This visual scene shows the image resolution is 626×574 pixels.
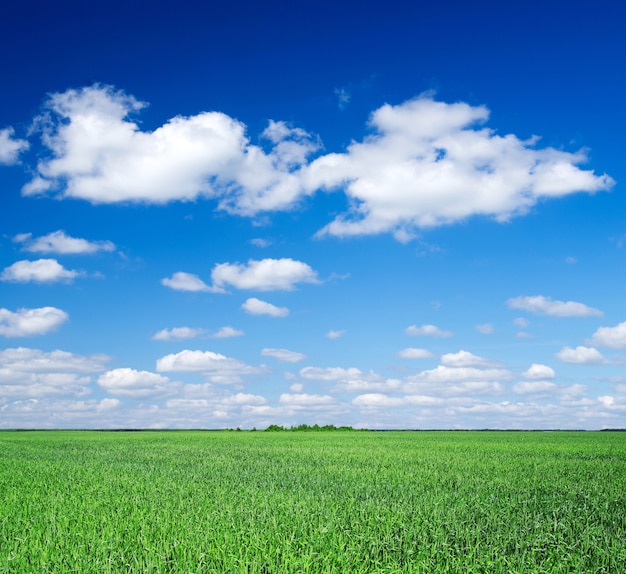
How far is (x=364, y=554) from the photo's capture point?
7246 millimetres

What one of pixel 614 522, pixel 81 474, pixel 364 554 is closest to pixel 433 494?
pixel 614 522

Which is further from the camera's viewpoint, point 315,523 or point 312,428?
point 312,428

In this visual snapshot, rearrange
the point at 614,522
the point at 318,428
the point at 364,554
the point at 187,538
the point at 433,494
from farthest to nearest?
the point at 318,428, the point at 433,494, the point at 614,522, the point at 187,538, the point at 364,554

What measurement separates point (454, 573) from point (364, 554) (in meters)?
1.10

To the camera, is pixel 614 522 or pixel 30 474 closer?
pixel 614 522

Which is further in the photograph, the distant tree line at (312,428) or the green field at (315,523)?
the distant tree line at (312,428)

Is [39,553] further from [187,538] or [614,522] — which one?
[614,522]

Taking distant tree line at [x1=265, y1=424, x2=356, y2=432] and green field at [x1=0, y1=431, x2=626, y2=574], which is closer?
green field at [x1=0, y1=431, x2=626, y2=574]

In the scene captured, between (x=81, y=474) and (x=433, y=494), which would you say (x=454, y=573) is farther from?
(x=81, y=474)

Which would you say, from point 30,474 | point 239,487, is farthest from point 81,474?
point 239,487

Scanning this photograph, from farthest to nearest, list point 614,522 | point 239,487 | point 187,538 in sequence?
1. point 239,487
2. point 614,522
3. point 187,538

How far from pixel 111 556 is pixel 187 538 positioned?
1.06 m

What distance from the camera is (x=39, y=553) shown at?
7488 mm

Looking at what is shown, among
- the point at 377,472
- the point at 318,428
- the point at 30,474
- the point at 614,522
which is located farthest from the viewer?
the point at 318,428
